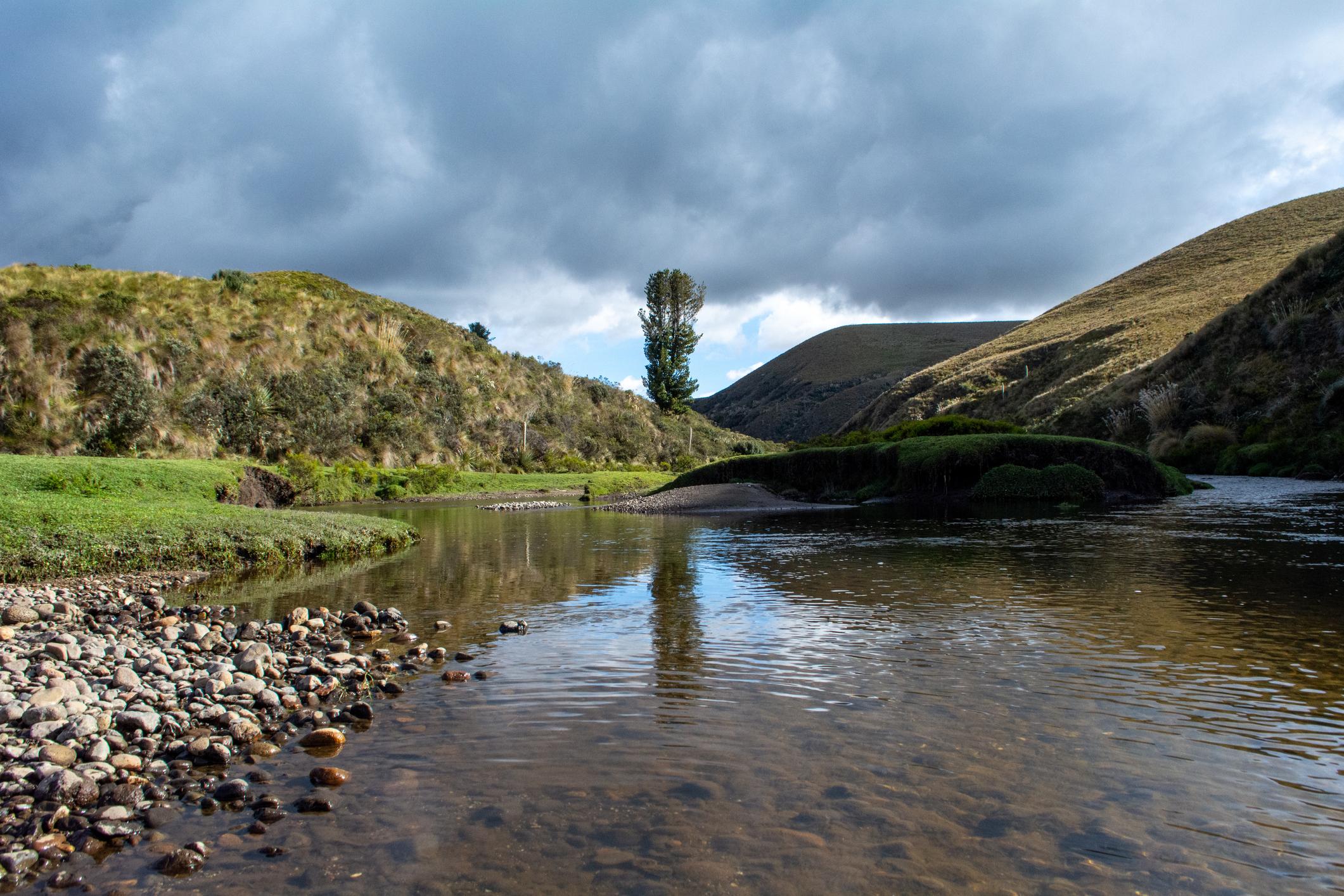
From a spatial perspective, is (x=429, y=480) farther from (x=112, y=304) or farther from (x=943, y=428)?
(x=943, y=428)

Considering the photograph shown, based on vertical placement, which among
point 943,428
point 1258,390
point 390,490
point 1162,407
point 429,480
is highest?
point 1258,390

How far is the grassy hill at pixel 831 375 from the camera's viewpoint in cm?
13238

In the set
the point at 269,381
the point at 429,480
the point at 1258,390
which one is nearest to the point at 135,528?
the point at 429,480

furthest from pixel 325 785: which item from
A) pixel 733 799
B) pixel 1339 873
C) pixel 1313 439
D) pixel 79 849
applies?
pixel 1313 439

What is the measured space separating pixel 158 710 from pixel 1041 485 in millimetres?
24196

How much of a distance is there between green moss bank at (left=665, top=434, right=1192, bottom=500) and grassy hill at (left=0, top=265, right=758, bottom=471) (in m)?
27.5

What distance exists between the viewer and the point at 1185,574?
9.45 m

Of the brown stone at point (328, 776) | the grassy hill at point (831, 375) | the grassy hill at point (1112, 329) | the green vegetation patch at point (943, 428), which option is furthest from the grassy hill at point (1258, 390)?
the grassy hill at point (831, 375)

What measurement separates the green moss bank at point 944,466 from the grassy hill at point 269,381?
27.5 metres

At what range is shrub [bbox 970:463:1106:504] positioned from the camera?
2331 cm

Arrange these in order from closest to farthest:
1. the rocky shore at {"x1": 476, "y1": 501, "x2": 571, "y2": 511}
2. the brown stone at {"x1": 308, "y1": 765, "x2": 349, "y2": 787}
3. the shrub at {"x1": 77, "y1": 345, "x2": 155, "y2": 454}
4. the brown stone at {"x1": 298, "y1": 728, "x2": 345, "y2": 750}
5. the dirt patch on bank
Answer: the brown stone at {"x1": 308, "y1": 765, "x2": 349, "y2": 787}
the brown stone at {"x1": 298, "y1": 728, "x2": 345, "y2": 750}
the dirt patch on bank
the rocky shore at {"x1": 476, "y1": 501, "x2": 571, "y2": 511}
the shrub at {"x1": 77, "y1": 345, "x2": 155, "y2": 454}

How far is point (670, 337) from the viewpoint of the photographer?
84.6m

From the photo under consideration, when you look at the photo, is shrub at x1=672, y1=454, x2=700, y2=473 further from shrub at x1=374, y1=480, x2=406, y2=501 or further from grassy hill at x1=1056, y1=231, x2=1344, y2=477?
grassy hill at x1=1056, y1=231, x2=1344, y2=477

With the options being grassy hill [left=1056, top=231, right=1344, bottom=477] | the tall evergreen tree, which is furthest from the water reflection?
the tall evergreen tree
